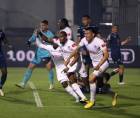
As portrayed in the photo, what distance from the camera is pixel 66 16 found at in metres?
35.8

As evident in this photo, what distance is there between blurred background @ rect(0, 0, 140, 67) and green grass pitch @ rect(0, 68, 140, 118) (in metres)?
8.62

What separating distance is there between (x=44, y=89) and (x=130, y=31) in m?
17.0

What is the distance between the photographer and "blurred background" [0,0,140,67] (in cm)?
2745

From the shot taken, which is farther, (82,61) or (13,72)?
(13,72)

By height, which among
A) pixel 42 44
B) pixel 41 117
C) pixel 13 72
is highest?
pixel 42 44

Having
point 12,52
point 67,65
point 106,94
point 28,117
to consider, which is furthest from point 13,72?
point 28,117

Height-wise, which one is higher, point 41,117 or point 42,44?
point 42,44

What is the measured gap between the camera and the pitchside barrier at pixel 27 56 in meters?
27.3

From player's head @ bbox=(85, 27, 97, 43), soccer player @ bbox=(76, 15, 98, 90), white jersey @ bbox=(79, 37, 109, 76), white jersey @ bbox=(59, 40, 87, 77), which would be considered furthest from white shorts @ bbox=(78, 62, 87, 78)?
player's head @ bbox=(85, 27, 97, 43)

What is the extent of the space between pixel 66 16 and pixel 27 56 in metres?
9.08

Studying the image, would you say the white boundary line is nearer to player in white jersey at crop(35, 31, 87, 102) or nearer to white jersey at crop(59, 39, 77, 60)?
player in white jersey at crop(35, 31, 87, 102)

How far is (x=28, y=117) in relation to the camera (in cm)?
1160

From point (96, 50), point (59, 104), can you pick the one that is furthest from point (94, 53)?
point (59, 104)

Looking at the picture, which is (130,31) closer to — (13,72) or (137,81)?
(13,72)
